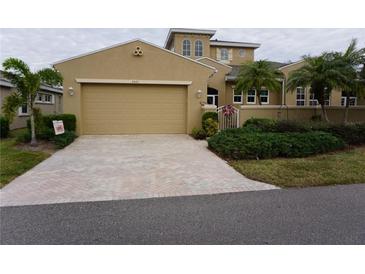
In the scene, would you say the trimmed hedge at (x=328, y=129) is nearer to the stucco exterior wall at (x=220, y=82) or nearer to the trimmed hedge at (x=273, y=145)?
the trimmed hedge at (x=273, y=145)

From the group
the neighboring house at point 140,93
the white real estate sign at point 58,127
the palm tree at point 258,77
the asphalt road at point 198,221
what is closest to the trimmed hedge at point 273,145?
the asphalt road at point 198,221

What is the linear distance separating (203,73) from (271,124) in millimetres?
4587

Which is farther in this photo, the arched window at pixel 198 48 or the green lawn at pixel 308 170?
the arched window at pixel 198 48

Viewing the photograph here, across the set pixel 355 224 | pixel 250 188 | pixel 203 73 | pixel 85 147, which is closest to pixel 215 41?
pixel 203 73

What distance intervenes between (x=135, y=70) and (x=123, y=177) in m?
7.97

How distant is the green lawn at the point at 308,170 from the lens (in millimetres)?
5465

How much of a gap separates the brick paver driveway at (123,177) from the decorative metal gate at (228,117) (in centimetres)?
374

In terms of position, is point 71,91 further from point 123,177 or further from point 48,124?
point 123,177

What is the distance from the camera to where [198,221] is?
3.58 meters

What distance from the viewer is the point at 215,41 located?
22734 millimetres

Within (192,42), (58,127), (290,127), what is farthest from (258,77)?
(58,127)

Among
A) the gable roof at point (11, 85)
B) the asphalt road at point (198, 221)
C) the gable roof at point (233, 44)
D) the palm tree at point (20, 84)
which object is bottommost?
the asphalt road at point (198, 221)

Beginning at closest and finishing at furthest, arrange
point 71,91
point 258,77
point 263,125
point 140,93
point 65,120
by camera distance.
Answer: point 263,125
point 65,120
point 71,91
point 140,93
point 258,77
